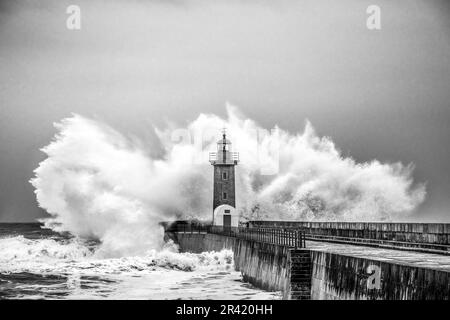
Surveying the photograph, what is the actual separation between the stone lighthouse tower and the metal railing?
4.73 ft

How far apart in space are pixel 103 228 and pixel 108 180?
2.83m

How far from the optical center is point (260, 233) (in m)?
22.0

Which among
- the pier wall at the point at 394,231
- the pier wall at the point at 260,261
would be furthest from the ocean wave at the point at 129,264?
the pier wall at the point at 394,231

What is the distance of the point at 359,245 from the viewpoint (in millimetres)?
19047

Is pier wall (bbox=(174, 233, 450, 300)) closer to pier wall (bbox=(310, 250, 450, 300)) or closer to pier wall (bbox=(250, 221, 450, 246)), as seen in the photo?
pier wall (bbox=(310, 250, 450, 300))

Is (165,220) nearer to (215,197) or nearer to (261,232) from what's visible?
(215,197)

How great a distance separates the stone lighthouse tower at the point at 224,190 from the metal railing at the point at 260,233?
144 centimetres

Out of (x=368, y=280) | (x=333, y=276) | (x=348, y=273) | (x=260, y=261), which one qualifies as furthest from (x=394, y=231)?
(x=368, y=280)

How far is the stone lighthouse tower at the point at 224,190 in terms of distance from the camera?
36844mm

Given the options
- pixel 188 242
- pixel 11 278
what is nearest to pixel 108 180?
pixel 188 242

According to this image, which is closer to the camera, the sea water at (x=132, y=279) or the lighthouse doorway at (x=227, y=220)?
the sea water at (x=132, y=279)

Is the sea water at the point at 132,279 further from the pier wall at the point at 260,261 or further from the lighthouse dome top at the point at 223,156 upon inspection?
the lighthouse dome top at the point at 223,156

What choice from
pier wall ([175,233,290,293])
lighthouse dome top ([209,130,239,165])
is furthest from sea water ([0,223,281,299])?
lighthouse dome top ([209,130,239,165])

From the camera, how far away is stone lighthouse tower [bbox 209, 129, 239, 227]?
3684cm
